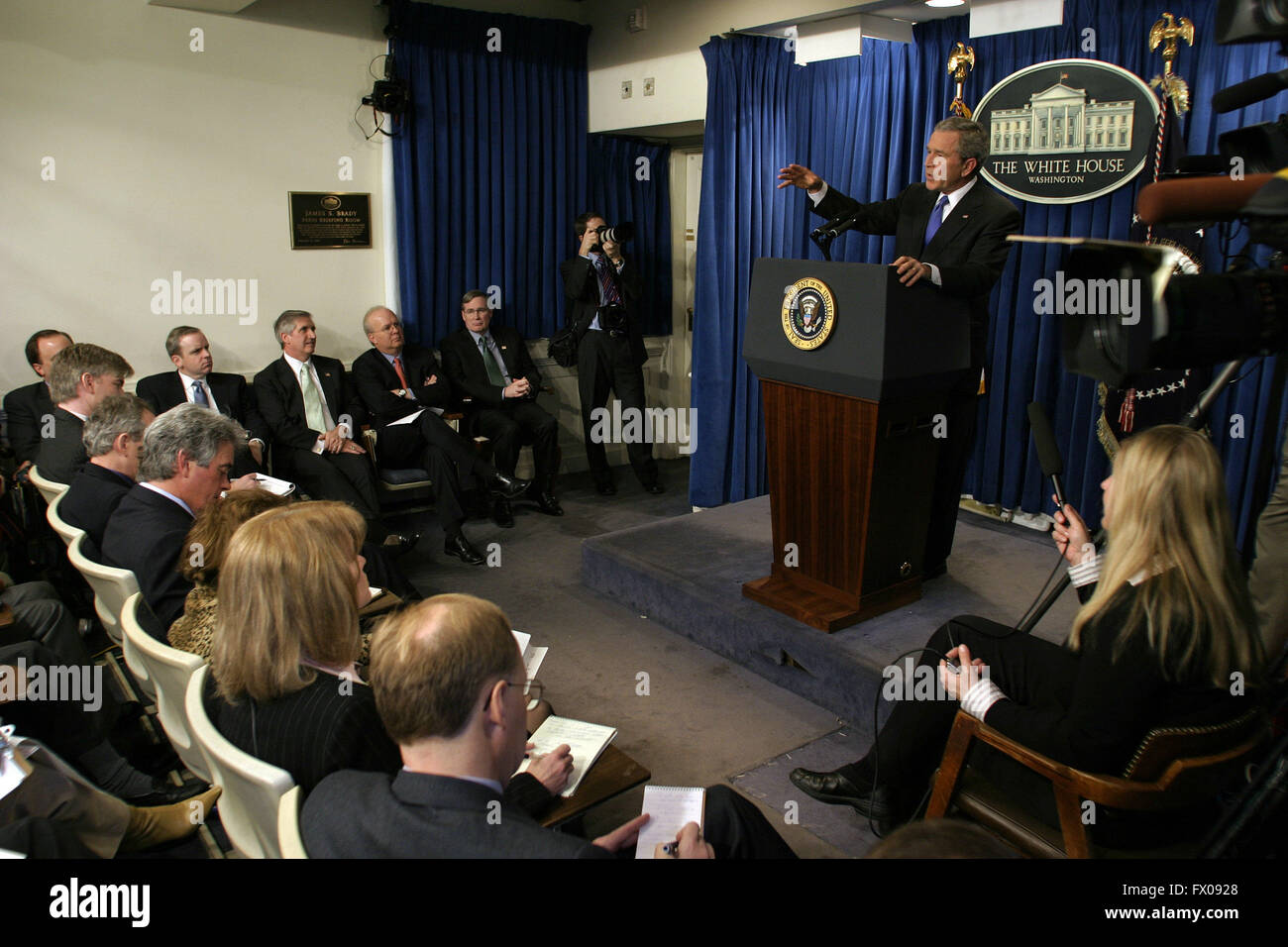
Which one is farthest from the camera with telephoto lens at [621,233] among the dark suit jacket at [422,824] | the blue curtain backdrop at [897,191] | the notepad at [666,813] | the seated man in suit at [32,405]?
the dark suit jacket at [422,824]

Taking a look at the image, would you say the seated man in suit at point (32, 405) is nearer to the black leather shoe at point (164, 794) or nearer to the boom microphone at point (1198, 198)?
the black leather shoe at point (164, 794)

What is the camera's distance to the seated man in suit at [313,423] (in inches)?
176

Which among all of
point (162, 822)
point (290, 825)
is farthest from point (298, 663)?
point (162, 822)

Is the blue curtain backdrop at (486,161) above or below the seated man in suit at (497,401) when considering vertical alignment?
above

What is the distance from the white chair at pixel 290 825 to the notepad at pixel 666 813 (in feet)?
1.63

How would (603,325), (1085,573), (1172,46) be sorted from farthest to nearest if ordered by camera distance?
(603,325) < (1172,46) < (1085,573)

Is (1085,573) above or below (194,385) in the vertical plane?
below

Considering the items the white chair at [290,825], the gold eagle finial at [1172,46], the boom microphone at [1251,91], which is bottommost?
the white chair at [290,825]

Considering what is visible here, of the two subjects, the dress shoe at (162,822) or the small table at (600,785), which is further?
the dress shoe at (162,822)

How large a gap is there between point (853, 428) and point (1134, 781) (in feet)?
4.41

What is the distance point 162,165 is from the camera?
4.58 metres

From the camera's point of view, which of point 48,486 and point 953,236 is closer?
point 953,236

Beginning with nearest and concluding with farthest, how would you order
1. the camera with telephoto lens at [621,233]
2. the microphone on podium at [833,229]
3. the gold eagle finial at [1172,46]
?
the microphone on podium at [833,229] → the gold eagle finial at [1172,46] → the camera with telephoto lens at [621,233]

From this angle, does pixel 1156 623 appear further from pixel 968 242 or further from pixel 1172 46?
pixel 1172 46
